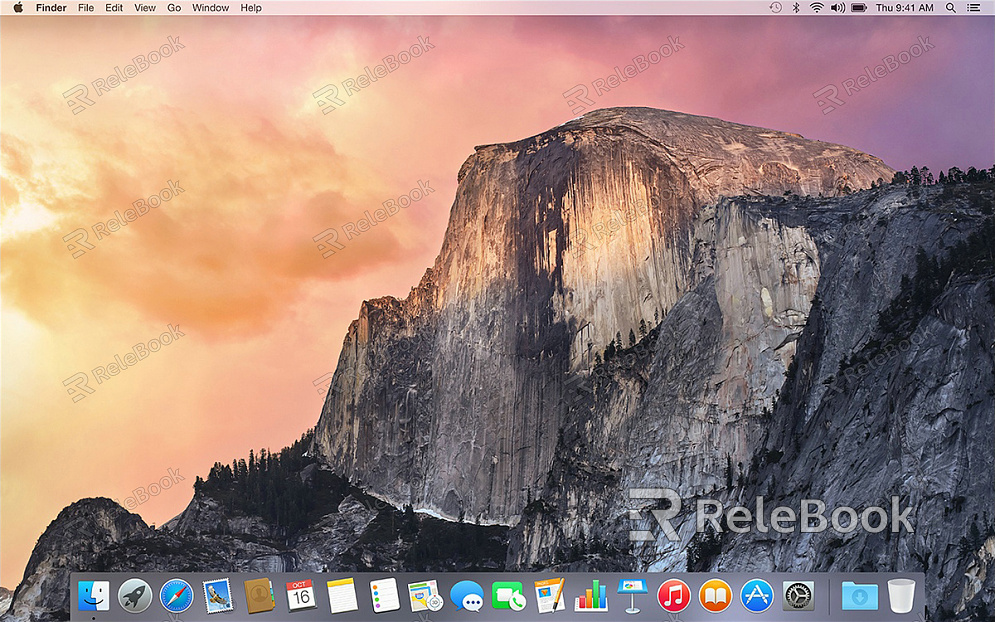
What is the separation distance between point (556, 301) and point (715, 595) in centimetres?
2055

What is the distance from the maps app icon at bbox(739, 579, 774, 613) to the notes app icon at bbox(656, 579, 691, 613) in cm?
64

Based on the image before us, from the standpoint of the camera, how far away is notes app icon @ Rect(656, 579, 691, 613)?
39.9 feet

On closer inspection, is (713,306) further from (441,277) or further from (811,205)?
(441,277)

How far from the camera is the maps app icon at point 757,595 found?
1211 cm

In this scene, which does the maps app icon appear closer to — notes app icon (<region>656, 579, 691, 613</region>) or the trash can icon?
notes app icon (<region>656, 579, 691, 613</region>)

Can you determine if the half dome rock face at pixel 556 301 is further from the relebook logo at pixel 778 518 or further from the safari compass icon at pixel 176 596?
the safari compass icon at pixel 176 596

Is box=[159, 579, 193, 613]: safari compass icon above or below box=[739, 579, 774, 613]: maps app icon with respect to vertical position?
above

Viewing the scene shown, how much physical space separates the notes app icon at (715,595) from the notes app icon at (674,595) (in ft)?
0.62

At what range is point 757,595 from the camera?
480 inches

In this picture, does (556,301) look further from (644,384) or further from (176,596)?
(176,596)

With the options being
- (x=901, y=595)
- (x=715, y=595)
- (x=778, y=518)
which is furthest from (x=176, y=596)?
(x=778, y=518)

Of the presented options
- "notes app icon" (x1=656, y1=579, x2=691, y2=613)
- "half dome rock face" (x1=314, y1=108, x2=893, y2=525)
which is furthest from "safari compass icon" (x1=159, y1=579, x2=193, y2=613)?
"half dome rock face" (x1=314, y1=108, x2=893, y2=525)

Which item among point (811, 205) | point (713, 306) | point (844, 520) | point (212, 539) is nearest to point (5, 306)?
point (212, 539)

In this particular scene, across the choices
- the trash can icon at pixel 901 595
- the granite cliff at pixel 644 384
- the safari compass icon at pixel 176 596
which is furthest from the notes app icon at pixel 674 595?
the safari compass icon at pixel 176 596
